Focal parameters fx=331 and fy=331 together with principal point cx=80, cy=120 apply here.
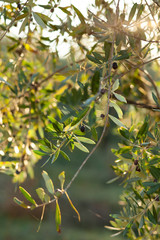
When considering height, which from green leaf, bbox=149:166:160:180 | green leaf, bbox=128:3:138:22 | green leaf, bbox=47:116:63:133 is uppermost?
green leaf, bbox=128:3:138:22

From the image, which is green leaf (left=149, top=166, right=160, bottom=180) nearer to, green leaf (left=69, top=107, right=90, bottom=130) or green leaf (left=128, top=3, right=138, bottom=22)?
green leaf (left=69, top=107, right=90, bottom=130)

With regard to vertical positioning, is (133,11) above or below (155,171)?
above

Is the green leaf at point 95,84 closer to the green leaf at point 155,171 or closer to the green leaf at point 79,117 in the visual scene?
the green leaf at point 79,117

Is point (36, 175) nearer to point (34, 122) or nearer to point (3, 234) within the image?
point (3, 234)

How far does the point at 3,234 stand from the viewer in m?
5.11

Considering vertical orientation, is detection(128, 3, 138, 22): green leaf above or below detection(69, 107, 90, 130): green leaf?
above

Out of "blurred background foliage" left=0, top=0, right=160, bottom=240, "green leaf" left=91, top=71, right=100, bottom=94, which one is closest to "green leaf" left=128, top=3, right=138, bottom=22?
"blurred background foliage" left=0, top=0, right=160, bottom=240

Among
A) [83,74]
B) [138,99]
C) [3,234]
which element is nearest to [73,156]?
[3,234]

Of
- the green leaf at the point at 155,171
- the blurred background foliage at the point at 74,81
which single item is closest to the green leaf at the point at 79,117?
the blurred background foliage at the point at 74,81

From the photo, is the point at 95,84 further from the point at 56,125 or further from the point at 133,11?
the point at 133,11

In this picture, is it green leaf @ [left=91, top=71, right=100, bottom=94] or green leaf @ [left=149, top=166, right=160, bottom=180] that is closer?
green leaf @ [left=91, top=71, right=100, bottom=94]

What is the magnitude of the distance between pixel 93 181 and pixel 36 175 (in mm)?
1582

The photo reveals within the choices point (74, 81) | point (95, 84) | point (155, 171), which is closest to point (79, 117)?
point (95, 84)

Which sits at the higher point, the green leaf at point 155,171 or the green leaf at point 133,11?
the green leaf at point 133,11
